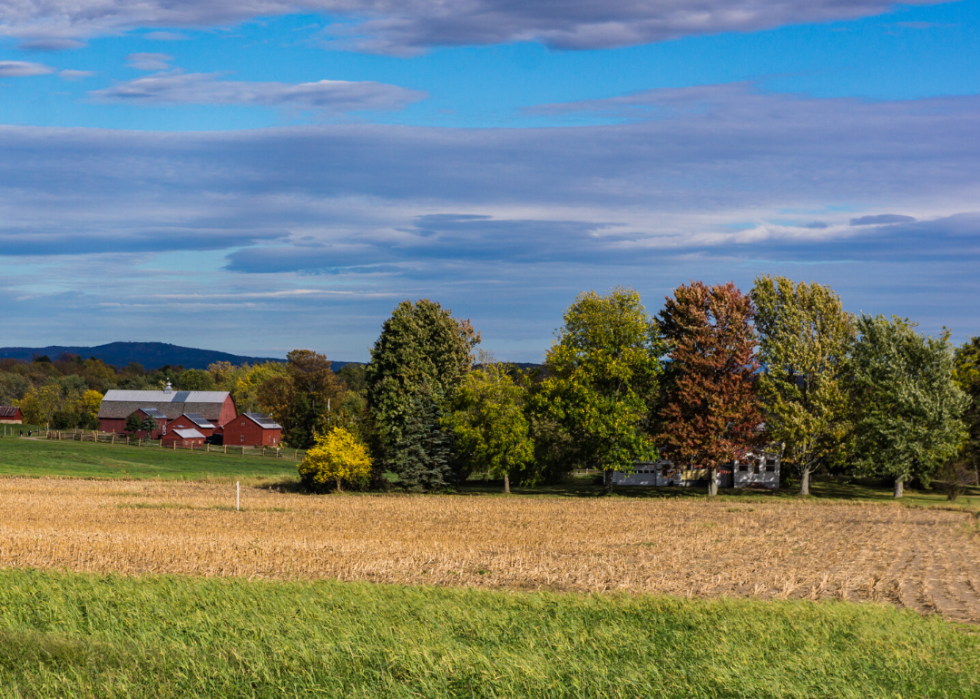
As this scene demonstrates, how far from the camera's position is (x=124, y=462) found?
3174 inches

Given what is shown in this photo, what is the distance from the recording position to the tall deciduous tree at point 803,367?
5391 centimetres

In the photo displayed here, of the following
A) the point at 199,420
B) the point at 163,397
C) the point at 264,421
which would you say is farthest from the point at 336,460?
the point at 163,397

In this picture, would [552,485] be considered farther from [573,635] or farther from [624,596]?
[573,635]

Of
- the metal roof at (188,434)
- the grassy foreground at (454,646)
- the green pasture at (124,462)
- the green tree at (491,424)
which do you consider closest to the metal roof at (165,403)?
the metal roof at (188,434)

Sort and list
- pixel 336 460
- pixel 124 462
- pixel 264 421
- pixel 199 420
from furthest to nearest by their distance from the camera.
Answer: pixel 199 420, pixel 264 421, pixel 124 462, pixel 336 460

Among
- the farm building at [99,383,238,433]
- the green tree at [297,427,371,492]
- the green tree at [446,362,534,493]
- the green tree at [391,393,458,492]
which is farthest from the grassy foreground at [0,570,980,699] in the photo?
the farm building at [99,383,238,433]

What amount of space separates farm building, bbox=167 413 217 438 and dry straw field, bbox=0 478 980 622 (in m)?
68.2

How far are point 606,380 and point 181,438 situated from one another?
72264 mm

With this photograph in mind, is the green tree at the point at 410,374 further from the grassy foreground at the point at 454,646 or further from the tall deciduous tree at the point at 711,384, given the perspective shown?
the grassy foreground at the point at 454,646

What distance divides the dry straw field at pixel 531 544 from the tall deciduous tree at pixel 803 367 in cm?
714

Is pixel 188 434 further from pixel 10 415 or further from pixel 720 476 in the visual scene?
pixel 720 476

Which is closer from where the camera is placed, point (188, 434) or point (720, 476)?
point (720, 476)

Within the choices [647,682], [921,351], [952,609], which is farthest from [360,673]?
[921,351]

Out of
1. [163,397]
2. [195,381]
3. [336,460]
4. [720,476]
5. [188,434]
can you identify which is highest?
[195,381]
